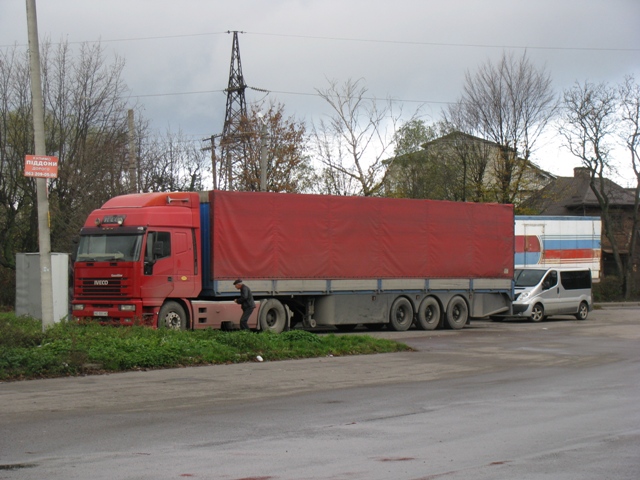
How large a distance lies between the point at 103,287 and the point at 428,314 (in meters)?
11.1

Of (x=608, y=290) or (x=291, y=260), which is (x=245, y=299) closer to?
(x=291, y=260)

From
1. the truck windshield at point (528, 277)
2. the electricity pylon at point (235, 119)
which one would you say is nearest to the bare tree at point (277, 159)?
the electricity pylon at point (235, 119)

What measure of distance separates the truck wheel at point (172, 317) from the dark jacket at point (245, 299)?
5.17ft

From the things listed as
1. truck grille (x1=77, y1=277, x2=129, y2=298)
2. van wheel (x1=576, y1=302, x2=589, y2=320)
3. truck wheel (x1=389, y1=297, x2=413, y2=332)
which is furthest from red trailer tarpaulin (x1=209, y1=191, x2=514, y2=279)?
van wheel (x1=576, y1=302, x2=589, y2=320)

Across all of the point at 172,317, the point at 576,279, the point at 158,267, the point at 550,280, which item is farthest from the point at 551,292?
the point at 158,267

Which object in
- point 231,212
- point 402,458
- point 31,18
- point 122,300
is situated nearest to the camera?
point 402,458

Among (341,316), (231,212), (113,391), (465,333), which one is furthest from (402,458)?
(465,333)

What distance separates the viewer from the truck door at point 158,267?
2062 cm

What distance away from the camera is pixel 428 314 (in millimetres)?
27141

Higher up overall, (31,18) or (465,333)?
(31,18)

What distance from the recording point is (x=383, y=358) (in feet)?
58.3

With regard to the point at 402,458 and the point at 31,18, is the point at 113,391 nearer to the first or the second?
the point at 402,458

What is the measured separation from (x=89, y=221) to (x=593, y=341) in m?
13.8

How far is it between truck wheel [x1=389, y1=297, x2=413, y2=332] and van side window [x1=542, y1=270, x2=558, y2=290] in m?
8.52
